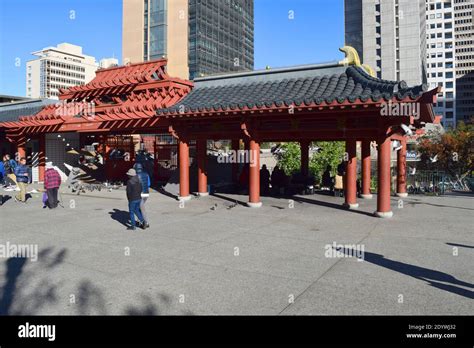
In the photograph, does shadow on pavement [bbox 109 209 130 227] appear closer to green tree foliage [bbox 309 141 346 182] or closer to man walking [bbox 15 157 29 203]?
man walking [bbox 15 157 29 203]

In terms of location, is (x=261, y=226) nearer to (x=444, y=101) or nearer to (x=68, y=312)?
(x=68, y=312)

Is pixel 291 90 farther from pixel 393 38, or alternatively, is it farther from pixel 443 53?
pixel 443 53

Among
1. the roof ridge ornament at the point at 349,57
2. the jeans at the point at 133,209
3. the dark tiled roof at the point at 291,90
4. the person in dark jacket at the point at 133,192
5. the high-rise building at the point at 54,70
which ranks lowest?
the jeans at the point at 133,209

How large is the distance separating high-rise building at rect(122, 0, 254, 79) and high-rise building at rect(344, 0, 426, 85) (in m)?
28.8

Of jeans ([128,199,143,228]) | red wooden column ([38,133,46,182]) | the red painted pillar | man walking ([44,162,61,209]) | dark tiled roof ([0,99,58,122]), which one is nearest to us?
jeans ([128,199,143,228])

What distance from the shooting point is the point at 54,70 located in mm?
130750

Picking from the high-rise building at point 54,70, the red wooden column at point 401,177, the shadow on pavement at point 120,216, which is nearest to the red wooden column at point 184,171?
the shadow on pavement at point 120,216

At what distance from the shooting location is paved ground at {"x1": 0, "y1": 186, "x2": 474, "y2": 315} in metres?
4.77

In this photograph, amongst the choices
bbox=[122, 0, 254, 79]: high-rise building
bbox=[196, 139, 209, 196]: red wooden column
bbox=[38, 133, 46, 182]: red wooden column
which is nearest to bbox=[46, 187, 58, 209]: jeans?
bbox=[196, 139, 209, 196]: red wooden column

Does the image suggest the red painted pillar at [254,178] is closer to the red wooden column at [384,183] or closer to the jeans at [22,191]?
the red wooden column at [384,183]

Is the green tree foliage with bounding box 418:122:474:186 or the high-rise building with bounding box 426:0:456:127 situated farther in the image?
the high-rise building with bounding box 426:0:456:127

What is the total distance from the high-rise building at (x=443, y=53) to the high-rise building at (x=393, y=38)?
31442 millimetres

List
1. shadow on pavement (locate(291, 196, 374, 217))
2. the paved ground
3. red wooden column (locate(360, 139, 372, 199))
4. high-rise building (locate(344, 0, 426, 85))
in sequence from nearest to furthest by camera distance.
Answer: the paved ground
shadow on pavement (locate(291, 196, 374, 217))
red wooden column (locate(360, 139, 372, 199))
high-rise building (locate(344, 0, 426, 85))

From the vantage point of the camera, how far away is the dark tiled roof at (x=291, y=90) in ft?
32.5
